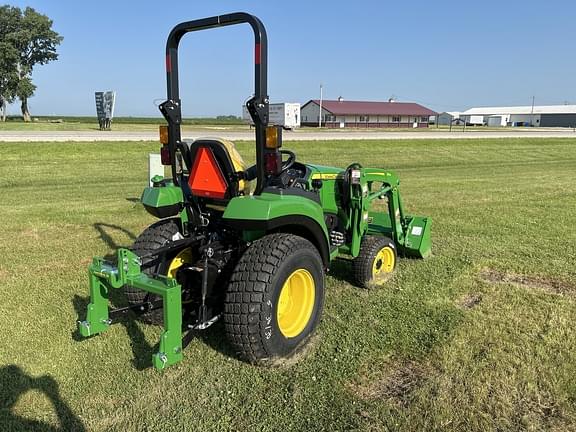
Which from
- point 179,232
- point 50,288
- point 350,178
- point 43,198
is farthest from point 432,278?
point 43,198

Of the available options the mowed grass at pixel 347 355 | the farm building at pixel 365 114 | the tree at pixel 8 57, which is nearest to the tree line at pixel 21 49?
the tree at pixel 8 57

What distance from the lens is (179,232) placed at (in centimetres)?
383

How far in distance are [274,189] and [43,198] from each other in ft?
25.8

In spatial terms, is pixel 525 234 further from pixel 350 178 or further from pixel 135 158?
pixel 135 158

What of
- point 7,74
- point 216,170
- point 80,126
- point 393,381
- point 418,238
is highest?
point 7,74

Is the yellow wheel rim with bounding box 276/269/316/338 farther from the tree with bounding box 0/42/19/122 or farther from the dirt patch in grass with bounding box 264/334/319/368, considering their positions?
the tree with bounding box 0/42/19/122

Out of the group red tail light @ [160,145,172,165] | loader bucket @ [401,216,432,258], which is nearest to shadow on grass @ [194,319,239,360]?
red tail light @ [160,145,172,165]

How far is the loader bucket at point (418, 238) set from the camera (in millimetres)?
5500

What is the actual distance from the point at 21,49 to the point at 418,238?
5363 centimetres

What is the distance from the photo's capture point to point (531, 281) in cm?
497

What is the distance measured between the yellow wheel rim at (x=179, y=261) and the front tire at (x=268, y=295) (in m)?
0.88

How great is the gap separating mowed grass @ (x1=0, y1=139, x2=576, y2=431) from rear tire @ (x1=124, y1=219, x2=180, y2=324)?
0.45ft

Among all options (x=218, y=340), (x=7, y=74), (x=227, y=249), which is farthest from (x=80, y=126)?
(x=218, y=340)

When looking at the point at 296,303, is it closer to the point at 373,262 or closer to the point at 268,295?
the point at 268,295
